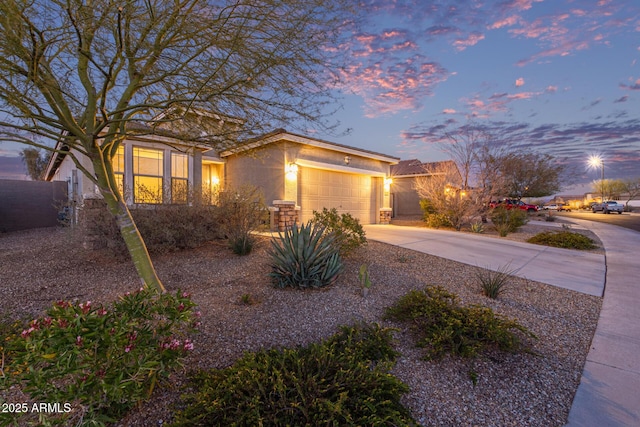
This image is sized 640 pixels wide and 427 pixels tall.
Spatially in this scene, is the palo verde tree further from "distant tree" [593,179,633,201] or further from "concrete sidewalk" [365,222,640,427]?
"distant tree" [593,179,633,201]

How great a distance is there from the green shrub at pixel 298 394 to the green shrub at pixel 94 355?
389 millimetres

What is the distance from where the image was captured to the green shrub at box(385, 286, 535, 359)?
9.77 feet

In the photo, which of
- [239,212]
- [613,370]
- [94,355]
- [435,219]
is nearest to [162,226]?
[239,212]

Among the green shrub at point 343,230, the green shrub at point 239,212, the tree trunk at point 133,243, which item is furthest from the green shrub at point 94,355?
the green shrub at point 239,212

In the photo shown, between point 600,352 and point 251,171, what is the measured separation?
36.2 feet

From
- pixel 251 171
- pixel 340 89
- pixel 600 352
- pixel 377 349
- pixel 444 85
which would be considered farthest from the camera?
pixel 251 171

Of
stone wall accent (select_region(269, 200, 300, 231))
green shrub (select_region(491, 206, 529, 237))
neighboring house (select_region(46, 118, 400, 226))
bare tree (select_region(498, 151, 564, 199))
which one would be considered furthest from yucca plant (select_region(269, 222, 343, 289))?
bare tree (select_region(498, 151, 564, 199))

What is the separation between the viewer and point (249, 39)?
3.90 metres

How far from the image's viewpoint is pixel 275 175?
36.4 feet

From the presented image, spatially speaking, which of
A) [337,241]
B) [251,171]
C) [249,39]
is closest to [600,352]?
[337,241]

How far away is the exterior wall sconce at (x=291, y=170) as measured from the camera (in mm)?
10831

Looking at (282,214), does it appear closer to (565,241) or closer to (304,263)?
(304,263)

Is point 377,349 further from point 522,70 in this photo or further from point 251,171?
point 522,70

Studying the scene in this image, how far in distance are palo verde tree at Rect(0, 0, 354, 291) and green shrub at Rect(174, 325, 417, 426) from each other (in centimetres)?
223
